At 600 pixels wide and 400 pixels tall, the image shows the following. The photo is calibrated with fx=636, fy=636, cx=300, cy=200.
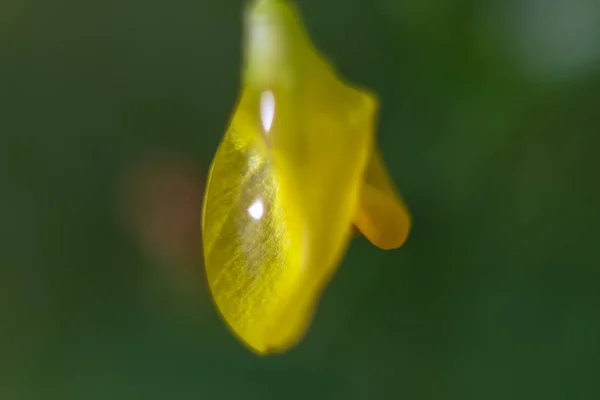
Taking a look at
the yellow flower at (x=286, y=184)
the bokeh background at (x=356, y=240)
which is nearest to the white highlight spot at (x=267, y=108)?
the yellow flower at (x=286, y=184)

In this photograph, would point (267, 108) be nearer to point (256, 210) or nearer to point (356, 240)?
point (256, 210)

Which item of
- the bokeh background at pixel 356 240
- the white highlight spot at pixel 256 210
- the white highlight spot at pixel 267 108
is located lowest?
the bokeh background at pixel 356 240

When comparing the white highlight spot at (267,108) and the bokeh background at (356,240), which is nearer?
the white highlight spot at (267,108)

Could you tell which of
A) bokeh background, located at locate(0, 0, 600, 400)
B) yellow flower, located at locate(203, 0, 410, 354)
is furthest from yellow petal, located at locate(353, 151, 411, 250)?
bokeh background, located at locate(0, 0, 600, 400)

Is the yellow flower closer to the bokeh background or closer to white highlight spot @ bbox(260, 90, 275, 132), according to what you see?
white highlight spot @ bbox(260, 90, 275, 132)

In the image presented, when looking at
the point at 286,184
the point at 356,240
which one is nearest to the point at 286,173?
the point at 286,184

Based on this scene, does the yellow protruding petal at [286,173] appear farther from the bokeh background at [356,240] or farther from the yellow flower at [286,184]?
the bokeh background at [356,240]
